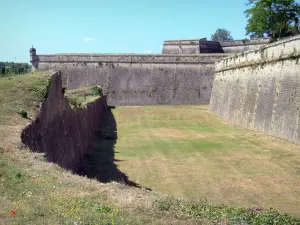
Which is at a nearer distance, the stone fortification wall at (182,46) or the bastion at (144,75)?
the bastion at (144,75)

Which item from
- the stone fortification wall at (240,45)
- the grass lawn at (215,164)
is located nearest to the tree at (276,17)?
the stone fortification wall at (240,45)

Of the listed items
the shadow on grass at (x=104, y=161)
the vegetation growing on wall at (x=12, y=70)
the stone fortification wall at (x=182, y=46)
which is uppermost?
the stone fortification wall at (x=182, y=46)

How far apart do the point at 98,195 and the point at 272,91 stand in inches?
643

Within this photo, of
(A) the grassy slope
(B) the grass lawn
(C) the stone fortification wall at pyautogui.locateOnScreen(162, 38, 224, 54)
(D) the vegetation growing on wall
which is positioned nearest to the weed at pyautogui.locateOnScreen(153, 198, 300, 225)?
(A) the grassy slope

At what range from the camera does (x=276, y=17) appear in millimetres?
40875

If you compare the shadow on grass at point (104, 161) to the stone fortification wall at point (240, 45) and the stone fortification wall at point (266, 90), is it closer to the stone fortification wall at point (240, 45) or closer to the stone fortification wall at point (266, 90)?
the stone fortification wall at point (266, 90)

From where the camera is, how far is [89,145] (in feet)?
66.9

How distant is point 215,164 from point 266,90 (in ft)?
25.8

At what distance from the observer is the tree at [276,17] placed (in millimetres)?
39656

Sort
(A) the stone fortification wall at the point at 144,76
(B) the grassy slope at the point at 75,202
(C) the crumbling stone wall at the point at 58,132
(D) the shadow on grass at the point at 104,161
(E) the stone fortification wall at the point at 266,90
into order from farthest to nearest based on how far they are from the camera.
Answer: (A) the stone fortification wall at the point at 144,76 < (E) the stone fortification wall at the point at 266,90 < (D) the shadow on grass at the point at 104,161 < (C) the crumbling stone wall at the point at 58,132 < (B) the grassy slope at the point at 75,202

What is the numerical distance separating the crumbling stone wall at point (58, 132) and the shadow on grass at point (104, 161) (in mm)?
423

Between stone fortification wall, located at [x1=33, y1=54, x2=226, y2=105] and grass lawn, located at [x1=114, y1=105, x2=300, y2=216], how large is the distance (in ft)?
40.2

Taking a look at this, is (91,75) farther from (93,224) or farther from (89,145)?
(93,224)

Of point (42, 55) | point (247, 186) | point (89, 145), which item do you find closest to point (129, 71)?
point (42, 55)
